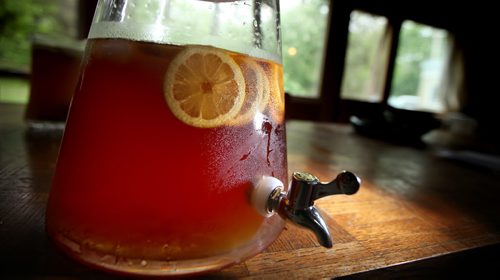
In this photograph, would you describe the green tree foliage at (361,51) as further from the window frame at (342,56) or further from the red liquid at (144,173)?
the red liquid at (144,173)

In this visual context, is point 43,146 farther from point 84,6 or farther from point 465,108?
point 465,108

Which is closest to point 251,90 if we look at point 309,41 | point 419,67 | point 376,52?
point 309,41

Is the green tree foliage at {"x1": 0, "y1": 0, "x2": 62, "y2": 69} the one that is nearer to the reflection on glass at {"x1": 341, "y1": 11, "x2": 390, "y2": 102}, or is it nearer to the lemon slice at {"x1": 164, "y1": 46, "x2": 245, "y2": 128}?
the lemon slice at {"x1": 164, "y1": 46, "x2": 245, "y2": 128}

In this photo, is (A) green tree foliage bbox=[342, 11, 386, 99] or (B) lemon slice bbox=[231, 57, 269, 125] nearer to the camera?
(B) lemon slice bbox=[231, 57, 269, 125]

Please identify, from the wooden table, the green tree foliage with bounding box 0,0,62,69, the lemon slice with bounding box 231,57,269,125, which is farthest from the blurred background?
the lemon slice with bounding box 231,57,269,125

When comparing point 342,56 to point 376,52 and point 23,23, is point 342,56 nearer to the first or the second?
point 376,52

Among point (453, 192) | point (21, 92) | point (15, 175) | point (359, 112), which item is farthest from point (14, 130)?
point (359, 112)
